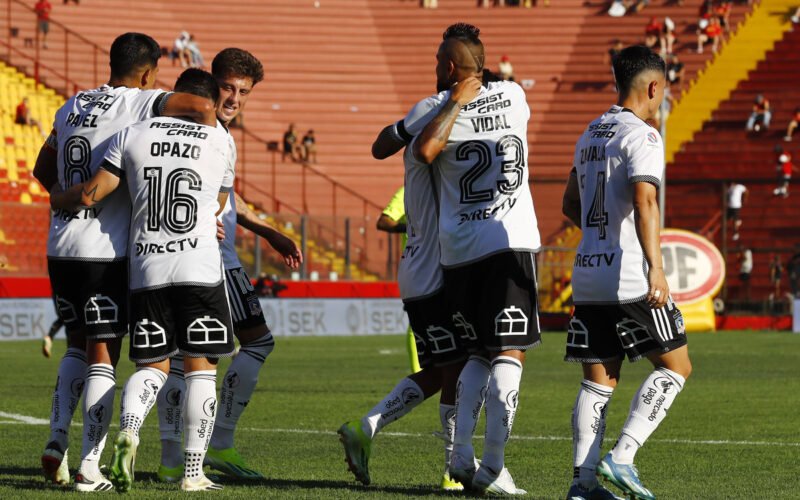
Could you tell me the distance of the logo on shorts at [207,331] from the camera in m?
6.13

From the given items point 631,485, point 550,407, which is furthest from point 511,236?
point 550,407

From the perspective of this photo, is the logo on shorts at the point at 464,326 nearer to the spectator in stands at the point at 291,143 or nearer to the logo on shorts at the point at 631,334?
the logo on shorts at the point at 631,334

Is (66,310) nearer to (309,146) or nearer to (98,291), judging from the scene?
(98,291)

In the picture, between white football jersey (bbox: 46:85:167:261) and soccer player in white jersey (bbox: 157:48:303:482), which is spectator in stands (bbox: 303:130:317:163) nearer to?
soccer player in white jersey (bbox: 157:48:303:482)

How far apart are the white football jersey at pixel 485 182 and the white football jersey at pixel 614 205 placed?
1.26 ft

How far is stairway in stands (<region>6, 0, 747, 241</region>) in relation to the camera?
45.2 m

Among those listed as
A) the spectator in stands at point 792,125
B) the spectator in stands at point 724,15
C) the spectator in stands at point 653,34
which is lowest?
the spectator in stands at point 792,125

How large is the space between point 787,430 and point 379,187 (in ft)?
113

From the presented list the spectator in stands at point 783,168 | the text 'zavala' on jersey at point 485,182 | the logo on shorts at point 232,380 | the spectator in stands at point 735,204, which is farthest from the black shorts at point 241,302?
the spectator in stands at point 783,168

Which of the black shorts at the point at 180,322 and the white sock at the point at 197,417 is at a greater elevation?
the black shorts at the point at 180,322

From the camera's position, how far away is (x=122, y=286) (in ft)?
21.2

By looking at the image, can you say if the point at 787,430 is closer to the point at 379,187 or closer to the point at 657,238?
the point at 657,238

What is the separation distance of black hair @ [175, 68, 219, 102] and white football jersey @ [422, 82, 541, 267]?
113 cm

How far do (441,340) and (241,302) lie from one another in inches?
51.2
